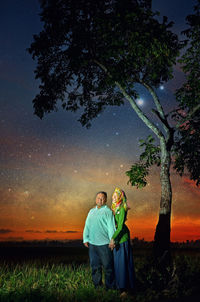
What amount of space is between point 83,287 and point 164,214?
575 cm

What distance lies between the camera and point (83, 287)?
7.68m

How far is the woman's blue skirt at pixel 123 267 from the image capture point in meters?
7.21

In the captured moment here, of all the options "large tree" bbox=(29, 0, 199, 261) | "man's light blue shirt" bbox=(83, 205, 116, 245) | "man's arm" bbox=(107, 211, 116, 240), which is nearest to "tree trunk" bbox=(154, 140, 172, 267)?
"large tree" bbox=(29, 0, 199, 261)

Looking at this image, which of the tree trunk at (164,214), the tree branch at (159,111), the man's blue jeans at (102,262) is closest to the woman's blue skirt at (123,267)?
the man's blue jeans at (102,262)

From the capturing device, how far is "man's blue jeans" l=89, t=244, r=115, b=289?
730 cm

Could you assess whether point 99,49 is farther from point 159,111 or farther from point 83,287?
point 83,287

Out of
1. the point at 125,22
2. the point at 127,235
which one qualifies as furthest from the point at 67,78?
the point at 127,235

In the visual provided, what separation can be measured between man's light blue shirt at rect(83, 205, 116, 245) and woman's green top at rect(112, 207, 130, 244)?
132 mm

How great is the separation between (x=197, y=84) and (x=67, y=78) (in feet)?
19.8

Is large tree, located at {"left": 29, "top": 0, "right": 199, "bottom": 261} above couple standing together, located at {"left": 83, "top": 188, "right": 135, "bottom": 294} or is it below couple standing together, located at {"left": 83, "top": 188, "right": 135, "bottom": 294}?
above

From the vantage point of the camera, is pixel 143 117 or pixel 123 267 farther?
pixel 143 117

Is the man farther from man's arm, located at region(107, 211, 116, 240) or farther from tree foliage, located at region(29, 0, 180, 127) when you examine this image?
tree foliage, located at region(29, 0, 180, 127)

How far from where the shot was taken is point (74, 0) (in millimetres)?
13156

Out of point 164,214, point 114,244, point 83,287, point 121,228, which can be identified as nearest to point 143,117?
point 164,214
